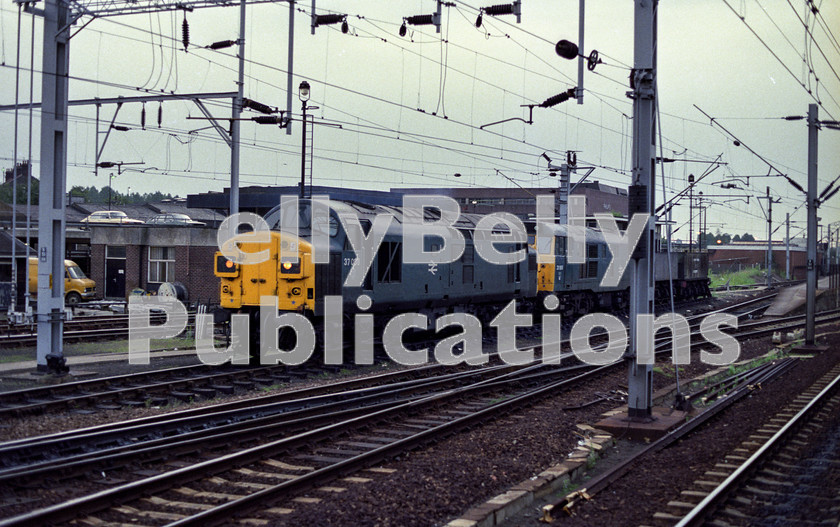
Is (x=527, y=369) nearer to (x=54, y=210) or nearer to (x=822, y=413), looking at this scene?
(x=822, y=413)

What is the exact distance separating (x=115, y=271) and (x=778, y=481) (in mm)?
32474

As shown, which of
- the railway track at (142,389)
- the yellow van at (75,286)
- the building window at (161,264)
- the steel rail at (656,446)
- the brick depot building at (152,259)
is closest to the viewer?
Answer: the steel rail at (656,446)

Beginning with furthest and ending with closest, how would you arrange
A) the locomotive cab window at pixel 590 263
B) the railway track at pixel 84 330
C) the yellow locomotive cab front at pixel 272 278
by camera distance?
the locomotive cab window at pixel 590 263, the railway track at pixel 84 330, the yellow locomotive cab front at pixel 272 278

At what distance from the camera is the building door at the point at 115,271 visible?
35.6 m

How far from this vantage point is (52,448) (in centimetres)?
886

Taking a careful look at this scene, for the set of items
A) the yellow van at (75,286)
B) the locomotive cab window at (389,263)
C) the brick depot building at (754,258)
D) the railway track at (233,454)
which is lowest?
the railway track at (233,454)

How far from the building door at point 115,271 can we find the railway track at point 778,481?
99.6ft

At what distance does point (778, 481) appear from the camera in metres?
8.69

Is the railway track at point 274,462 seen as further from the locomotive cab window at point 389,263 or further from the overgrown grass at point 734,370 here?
the locomotive cab window at point 389,263

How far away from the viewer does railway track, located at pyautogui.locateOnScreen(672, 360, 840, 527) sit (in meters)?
7.41

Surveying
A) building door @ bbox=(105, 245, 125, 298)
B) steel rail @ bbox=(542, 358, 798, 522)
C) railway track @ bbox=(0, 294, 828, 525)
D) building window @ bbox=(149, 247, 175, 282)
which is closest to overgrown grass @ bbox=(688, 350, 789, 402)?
steel rail @ bbox=(542, 358, 798, 522)

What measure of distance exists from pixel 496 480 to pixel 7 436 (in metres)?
6.09

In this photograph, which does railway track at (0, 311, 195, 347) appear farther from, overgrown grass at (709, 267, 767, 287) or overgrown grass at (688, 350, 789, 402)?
overgrown grass at (709, 267, 767, 287)

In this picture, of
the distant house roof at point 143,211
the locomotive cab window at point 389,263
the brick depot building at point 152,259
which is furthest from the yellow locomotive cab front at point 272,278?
the distant house roof at point 143,211
